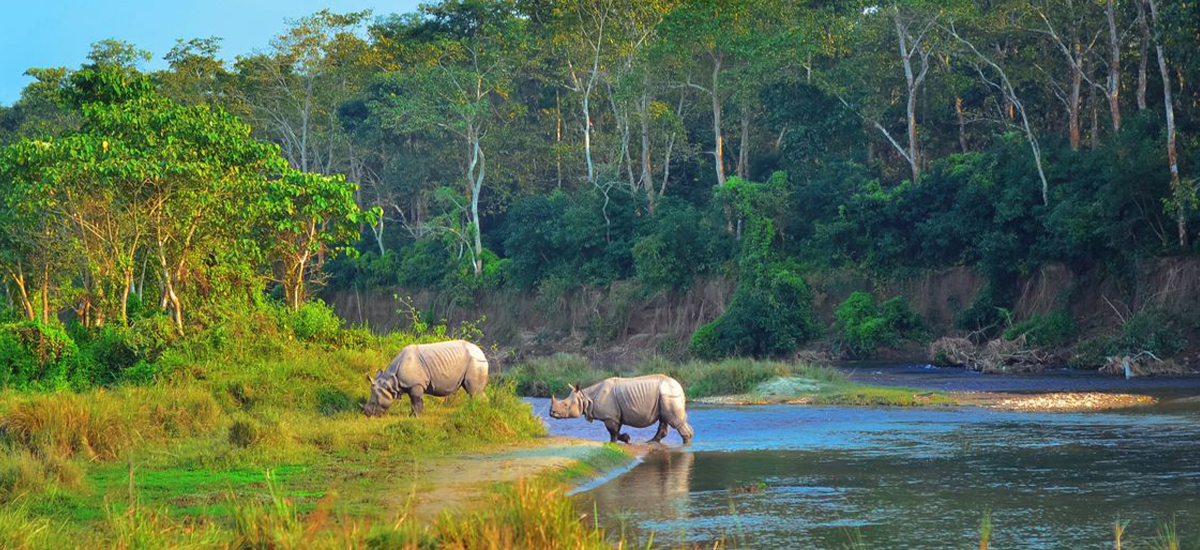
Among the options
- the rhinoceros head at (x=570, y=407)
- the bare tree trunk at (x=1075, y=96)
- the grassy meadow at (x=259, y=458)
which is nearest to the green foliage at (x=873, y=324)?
the bare tree trunk at (x=1075, y=96)

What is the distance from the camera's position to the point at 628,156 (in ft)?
181

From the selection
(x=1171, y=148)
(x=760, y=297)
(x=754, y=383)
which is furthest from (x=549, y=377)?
(x=1171, y=148)

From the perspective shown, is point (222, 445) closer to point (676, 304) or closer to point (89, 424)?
point (89, 424)

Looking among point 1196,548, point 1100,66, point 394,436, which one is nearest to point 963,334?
point 1100,66

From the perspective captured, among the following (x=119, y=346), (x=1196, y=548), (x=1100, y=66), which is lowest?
(x=1196, y=548)

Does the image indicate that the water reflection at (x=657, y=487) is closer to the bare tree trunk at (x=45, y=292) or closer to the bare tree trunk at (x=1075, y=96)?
the bare tree trunk at (x=45, y=292)

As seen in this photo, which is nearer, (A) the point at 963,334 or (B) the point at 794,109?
(A) the point at 963,334

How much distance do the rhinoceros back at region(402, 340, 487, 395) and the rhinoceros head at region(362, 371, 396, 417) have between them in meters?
0.34

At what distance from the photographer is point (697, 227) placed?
171 ft

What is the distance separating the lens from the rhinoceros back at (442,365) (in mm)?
20688

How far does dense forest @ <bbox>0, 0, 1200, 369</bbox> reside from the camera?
2603 centimetres

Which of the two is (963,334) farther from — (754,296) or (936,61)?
(936,61)

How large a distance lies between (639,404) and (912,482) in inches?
207

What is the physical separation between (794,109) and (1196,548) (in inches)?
1661
